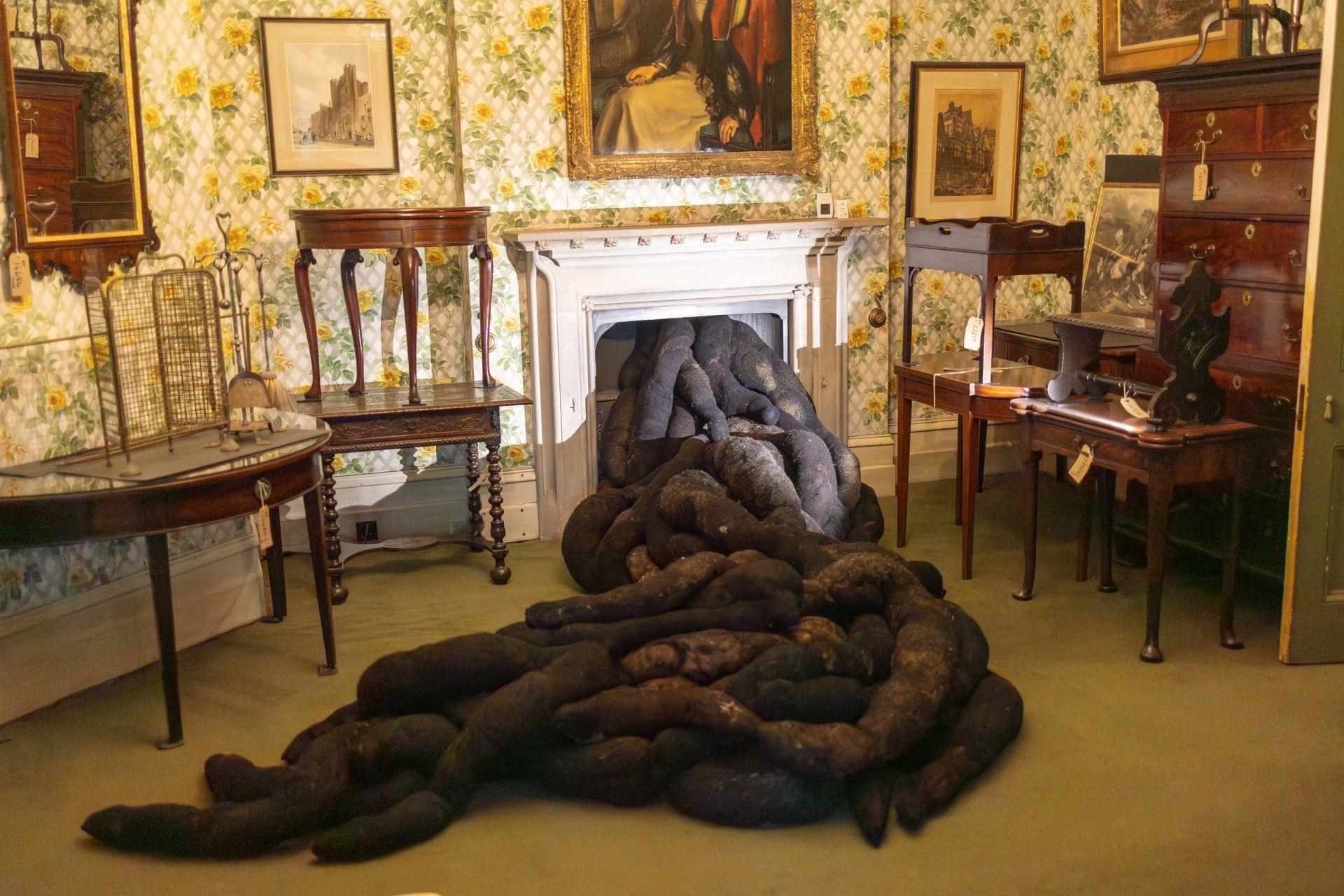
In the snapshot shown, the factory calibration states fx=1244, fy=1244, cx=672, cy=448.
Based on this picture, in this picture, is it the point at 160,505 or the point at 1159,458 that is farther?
the point at 1159,458

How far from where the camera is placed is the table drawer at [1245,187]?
14.2 feet

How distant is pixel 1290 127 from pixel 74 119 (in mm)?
4185

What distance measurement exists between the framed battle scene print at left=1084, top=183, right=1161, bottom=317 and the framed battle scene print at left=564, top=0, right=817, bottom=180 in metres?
1.53

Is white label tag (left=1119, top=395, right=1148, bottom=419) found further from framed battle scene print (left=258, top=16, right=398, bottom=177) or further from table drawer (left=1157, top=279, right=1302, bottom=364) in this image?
framed battle scene print (left=258, top=16, right=398, bottom=177)

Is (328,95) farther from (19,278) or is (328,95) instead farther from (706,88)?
(19,278)

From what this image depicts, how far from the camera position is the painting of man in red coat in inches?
233

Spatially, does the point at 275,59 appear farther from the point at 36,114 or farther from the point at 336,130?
the point at 36,114

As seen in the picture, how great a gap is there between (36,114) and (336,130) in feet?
5.57

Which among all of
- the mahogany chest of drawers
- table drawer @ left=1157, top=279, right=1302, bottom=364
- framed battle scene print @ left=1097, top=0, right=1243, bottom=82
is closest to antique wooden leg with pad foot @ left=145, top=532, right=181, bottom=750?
table drawer @ left=1157, top=279, right=1302, bottom=364

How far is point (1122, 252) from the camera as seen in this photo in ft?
20.5

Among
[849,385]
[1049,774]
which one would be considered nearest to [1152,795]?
[1049,774]

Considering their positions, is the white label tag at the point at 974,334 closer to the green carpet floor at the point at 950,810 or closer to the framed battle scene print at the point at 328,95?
the green carpet floor at the point at 950,810

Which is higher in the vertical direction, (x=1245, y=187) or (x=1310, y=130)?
(x=1310, y=130)

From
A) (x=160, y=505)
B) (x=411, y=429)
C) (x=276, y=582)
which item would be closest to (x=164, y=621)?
(x=160, y=505)
